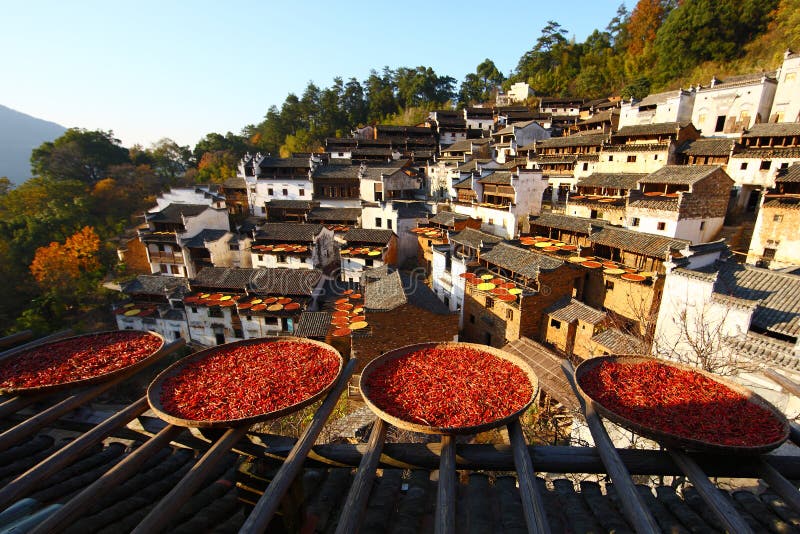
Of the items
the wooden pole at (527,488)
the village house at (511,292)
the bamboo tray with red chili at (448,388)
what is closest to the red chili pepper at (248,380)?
the bamboo tray with red chili at (448,388)

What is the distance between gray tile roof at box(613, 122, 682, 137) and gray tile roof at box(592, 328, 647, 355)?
20641 mm

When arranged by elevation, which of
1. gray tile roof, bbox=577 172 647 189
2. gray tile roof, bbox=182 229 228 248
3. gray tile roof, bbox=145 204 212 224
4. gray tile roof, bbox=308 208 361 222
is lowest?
gray tile roof, bbox=182 229 228 248

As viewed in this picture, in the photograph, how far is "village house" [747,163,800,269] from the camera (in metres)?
19.5

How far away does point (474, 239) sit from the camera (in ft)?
85.0

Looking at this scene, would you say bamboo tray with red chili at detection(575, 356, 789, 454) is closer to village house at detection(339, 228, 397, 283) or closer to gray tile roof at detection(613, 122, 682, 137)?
village house at detection(339, 228, 397, 283)

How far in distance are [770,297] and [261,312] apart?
2676 cm

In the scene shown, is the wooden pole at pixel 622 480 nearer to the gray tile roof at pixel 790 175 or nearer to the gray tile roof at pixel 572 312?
the gray tile roof at pixel 572 312

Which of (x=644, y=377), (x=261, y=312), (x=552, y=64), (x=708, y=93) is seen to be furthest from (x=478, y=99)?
(x=644, y=377)

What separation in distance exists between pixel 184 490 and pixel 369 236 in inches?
1157

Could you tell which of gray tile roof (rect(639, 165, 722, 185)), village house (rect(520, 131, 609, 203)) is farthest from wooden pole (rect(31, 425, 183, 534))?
village house (rect(520, 131, 609, 203))

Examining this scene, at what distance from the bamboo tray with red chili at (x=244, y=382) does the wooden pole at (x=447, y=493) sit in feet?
5.27

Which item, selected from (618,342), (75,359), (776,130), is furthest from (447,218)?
(75,359)

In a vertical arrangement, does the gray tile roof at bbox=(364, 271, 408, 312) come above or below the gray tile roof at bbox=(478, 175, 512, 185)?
below

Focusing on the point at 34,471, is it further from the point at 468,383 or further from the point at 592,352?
the point at 592,352
